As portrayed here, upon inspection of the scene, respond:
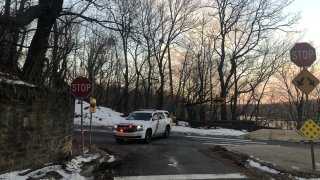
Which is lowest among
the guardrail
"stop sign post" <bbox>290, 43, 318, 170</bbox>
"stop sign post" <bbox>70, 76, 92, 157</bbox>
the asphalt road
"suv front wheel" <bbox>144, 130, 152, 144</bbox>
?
the asphalt road

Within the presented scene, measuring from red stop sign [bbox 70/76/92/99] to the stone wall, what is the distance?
68cm

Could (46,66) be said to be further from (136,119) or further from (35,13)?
(136,119)

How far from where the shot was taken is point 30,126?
11180 millimetres

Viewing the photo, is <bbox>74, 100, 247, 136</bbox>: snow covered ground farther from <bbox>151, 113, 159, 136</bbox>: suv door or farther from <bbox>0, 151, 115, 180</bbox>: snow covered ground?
<bbox>0, 151, 115, 180</bbox>: snow covered ground

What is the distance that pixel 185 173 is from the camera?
12641 mm

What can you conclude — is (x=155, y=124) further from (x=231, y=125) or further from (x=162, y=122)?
(x=231, y=125)

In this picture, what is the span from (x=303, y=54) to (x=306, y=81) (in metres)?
0.84

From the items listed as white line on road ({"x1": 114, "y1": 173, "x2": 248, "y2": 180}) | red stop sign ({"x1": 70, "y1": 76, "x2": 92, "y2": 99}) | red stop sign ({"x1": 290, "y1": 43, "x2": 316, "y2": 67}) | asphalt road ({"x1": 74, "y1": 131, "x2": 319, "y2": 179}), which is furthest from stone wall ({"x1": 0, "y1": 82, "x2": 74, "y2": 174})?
red stop sign ({"x1": 290, "y1": 43, "x2": 316, "y2": 67})

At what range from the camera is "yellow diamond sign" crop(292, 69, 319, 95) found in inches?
521

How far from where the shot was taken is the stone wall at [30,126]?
993cm

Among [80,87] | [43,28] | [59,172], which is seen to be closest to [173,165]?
[80,87]

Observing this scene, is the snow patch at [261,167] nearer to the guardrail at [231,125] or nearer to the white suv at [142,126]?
the white suv at [142,126]

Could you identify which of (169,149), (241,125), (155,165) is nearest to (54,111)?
(155,165)

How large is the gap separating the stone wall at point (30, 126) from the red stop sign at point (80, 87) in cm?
68
